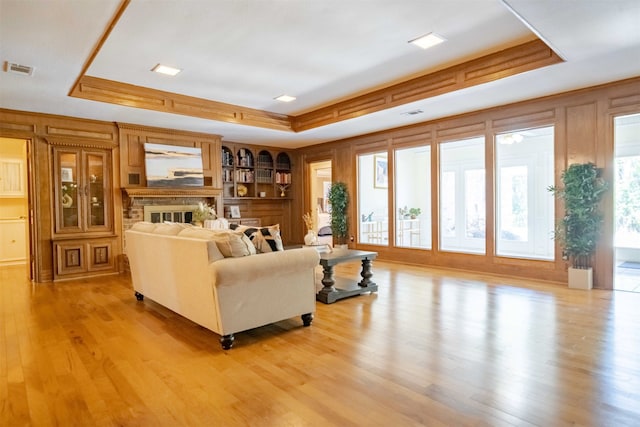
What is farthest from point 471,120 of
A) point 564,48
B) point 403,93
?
point 564,48

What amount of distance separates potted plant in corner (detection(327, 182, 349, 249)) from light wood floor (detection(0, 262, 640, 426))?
12.7 ft

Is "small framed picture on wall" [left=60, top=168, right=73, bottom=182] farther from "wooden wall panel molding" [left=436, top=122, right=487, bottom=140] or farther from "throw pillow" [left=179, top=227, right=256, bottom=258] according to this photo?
"wooden wall panel molding" [left=436, top=122, right=487, bottom=140]

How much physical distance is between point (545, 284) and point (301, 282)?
371 cm

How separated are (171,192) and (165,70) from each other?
8.72 feet

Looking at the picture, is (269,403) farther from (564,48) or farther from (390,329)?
A: (564,48)

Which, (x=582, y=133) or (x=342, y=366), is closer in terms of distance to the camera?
(x=342, y=366)

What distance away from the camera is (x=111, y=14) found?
292cm

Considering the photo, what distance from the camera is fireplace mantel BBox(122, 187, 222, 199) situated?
638cm

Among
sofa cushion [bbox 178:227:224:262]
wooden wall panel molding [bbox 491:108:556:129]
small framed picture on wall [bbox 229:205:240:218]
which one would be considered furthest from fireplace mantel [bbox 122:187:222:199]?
wooden wall panel molding [bbox 491:108:556:129]

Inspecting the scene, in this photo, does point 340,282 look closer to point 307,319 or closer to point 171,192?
point 307,319

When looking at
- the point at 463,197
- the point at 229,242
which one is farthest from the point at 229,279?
the point at 463,197

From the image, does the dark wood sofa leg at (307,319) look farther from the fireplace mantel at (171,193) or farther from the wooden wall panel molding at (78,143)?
the wooden wall panel molding at (78,143)

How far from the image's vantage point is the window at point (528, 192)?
6688mm

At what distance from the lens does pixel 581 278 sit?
191 inches
